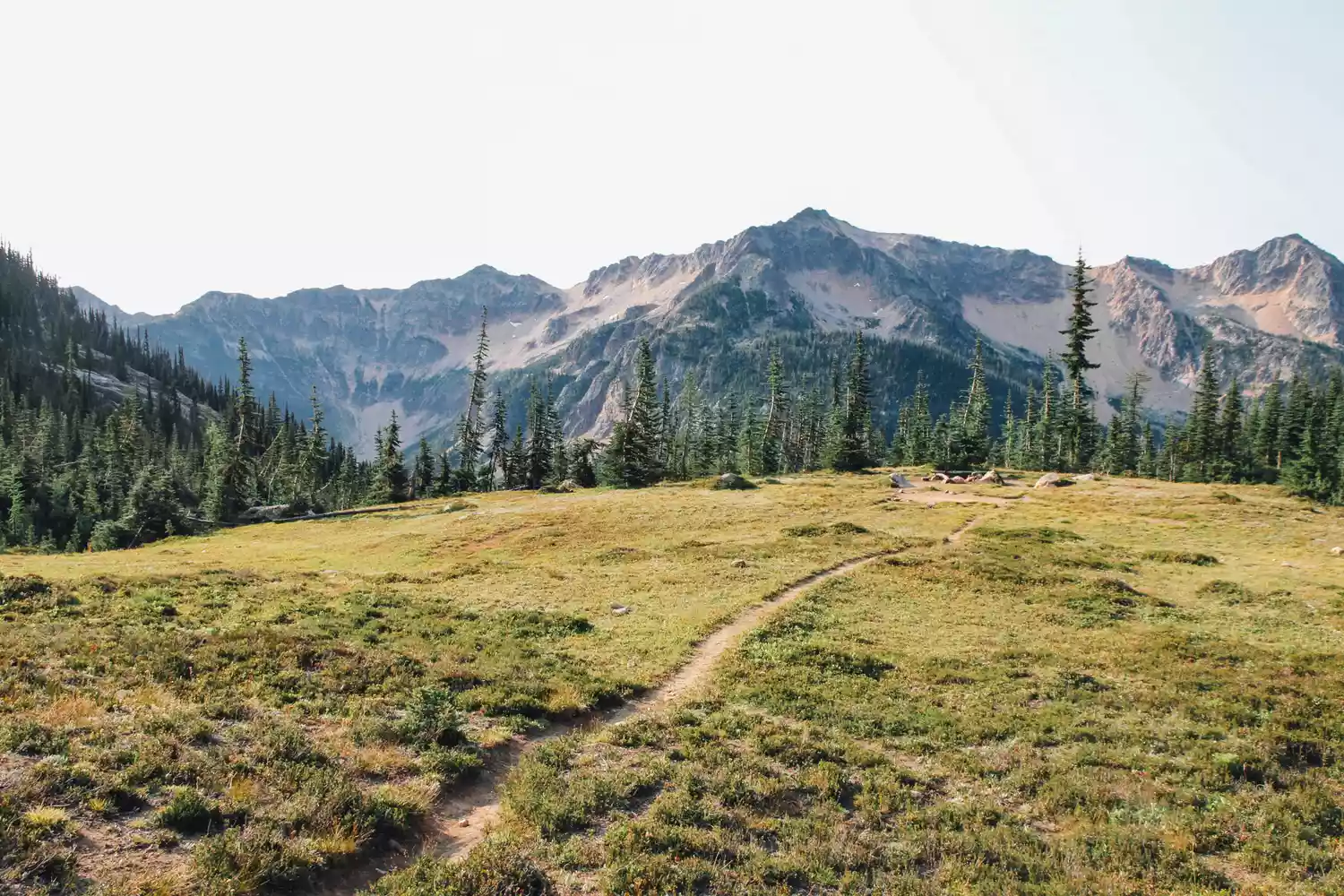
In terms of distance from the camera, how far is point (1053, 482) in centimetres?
7038

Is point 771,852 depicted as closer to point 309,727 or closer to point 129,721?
point 309,727

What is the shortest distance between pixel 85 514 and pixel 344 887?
11484 centimetres

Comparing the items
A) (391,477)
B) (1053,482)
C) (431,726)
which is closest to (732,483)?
(1053,482)

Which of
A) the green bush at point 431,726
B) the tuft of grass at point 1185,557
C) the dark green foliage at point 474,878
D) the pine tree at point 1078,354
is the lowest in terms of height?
the green bush at point 431,726

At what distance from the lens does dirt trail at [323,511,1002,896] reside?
10992 mm

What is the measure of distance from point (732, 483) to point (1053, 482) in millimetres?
33721

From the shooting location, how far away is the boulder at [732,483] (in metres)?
76.2

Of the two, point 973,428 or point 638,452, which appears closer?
point 638,452

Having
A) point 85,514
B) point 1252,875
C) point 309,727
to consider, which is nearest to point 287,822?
point 309,727

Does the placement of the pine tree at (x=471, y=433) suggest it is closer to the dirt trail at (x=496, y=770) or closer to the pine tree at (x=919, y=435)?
the pine tree at (x=919, y=435)

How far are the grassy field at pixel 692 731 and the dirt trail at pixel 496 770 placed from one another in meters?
0.26

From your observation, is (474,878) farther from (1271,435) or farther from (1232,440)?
(1271,435)

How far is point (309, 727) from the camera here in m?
14.9

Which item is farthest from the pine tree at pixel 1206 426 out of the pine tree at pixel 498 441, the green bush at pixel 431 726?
the green bush at pixel 431 726
